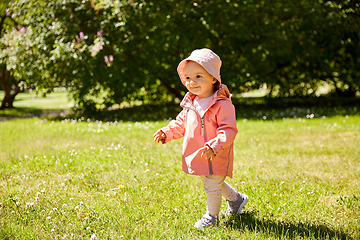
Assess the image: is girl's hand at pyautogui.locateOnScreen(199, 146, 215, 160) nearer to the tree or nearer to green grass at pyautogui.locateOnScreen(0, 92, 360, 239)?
green grass at pyautogui.locateOnScreen(0, 92, 360, 239)

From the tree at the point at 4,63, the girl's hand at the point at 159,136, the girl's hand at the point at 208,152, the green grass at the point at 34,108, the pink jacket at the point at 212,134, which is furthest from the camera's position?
the green grass at the point at 34,108

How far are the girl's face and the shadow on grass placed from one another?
127 centimetres

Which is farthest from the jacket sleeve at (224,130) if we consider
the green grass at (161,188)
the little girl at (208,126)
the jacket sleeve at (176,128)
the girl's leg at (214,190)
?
the green grass at (161,188)

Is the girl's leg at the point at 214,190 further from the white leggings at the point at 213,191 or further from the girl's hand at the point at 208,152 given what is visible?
the girl's hand at the point at 208,152

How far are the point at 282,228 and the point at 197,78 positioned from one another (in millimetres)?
1567

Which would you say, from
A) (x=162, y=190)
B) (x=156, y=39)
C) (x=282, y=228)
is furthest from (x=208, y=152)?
(x=156, y=39)

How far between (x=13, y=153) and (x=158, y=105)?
881 cm

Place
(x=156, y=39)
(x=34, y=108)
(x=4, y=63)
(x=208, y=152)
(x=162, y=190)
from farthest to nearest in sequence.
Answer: (x=34, y=108), (x=4, y=63), (x=156, y=39), (x=162, y=190), (x=208, y=152)

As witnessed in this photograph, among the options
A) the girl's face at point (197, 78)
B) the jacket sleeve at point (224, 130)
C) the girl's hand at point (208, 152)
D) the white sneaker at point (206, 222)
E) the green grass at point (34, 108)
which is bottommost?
the green grass at point (34, 108)

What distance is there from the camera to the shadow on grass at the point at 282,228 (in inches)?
117

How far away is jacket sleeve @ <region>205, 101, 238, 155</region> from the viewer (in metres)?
2.93

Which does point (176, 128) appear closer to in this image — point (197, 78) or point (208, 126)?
point (208, 126)

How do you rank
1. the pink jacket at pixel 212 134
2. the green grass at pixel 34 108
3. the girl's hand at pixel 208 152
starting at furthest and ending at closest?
the green grass at pixel 34 108 < the pink jacket at pixel 212 134 < the girl's hand at pixel 208 152

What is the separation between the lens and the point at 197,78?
3.20 metres
